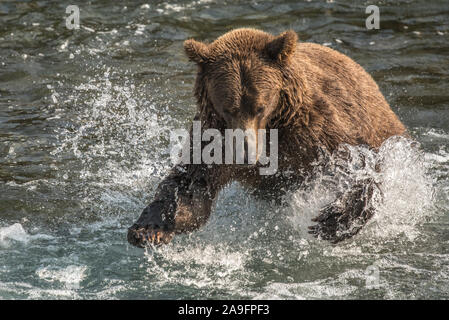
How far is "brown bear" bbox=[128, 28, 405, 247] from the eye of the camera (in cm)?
554

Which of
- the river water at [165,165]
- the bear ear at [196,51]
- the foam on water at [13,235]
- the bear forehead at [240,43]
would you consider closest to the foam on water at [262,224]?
the river water at [165,165]

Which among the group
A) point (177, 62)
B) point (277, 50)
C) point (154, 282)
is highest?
point (277, 50)

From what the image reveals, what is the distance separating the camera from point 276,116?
5867mm

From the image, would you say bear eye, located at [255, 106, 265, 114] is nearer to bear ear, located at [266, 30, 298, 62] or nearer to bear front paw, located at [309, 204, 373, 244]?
bear ear, located at [266, 30, 298, 62]

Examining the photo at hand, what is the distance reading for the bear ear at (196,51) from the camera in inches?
220

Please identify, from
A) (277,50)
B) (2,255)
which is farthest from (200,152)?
(2,255)

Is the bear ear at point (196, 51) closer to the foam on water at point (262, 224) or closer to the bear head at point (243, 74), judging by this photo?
the bear head at point (243, 74)

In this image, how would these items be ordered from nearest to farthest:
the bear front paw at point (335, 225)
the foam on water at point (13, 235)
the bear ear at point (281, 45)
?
the bear ear at point (281, 45), the bear front paw at point (335, 225), the foam on water at point (13, 235)

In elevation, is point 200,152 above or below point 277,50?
below

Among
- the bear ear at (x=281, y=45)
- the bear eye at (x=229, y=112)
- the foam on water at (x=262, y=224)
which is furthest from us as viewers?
the foam on water at (x=262, y=224)

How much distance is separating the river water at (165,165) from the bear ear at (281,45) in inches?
46.3

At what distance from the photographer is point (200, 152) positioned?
19.8 ft

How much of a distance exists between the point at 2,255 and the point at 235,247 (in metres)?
1.92

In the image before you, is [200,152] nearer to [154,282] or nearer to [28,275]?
[154,282]
